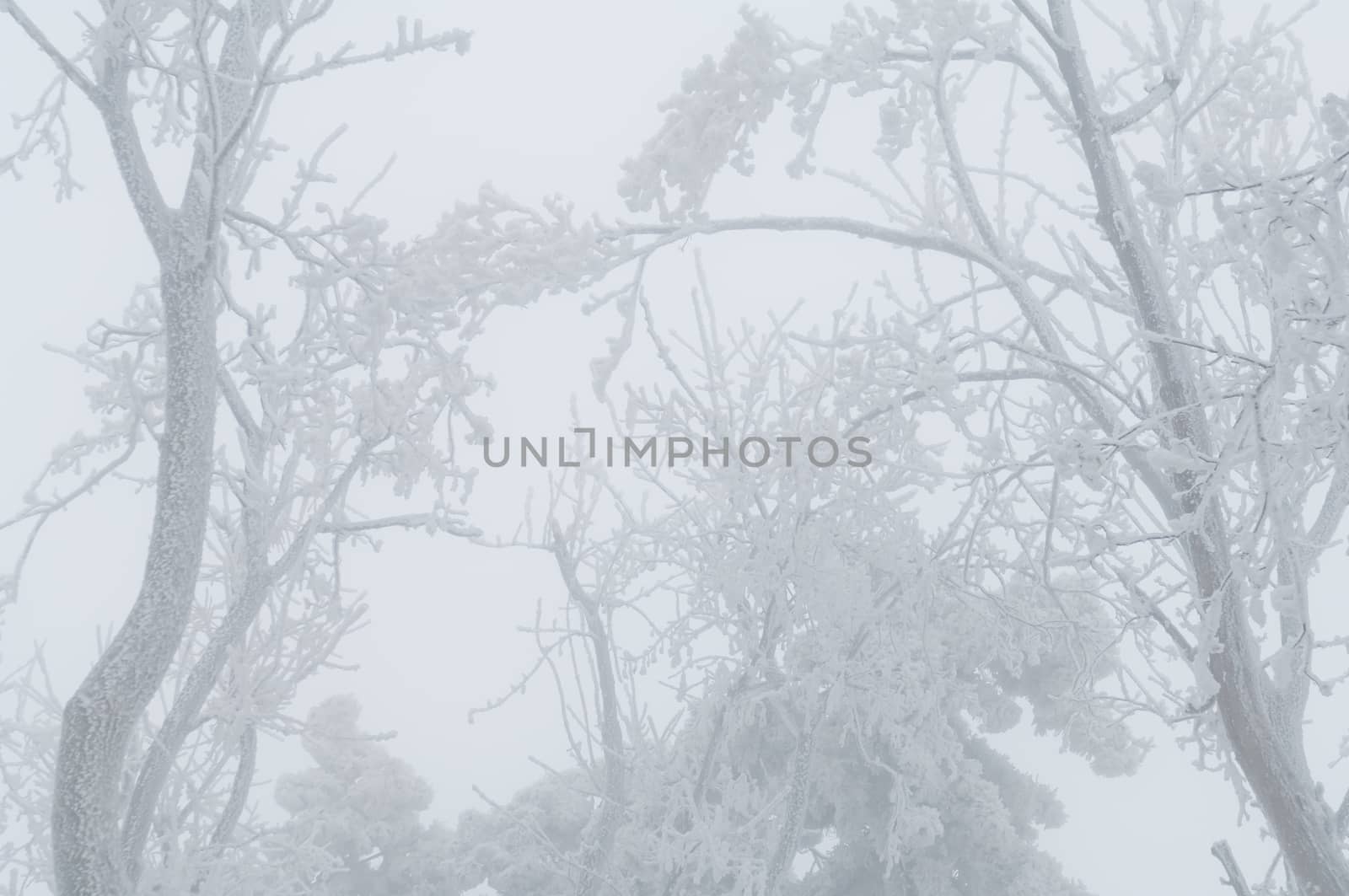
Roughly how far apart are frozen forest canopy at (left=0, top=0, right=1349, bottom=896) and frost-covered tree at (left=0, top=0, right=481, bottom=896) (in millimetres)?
26

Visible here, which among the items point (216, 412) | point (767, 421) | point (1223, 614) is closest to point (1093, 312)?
point (1223, 614)

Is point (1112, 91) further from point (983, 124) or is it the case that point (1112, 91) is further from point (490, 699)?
point (983, 124)

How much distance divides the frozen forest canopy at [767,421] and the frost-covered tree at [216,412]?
1.0 inches

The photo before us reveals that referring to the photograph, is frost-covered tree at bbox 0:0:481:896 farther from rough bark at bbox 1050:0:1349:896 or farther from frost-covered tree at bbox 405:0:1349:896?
rough bark at bbox 1050:0:1349:896

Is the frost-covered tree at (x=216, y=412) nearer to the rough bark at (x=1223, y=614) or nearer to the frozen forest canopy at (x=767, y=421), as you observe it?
the frozen forest canopy at (x=767, y=421)

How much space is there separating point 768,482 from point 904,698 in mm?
1936

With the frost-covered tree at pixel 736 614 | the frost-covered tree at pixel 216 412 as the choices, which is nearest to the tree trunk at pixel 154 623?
the frost-covered tree at pixel 216 412

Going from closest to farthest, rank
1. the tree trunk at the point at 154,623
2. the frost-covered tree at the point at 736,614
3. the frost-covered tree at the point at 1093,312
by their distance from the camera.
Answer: the frost-covered tree at the point at 1093,312 → the tree trunk at the point at 154,623 → the frost-covered tree at the point at 736,614

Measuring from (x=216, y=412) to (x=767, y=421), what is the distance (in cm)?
442

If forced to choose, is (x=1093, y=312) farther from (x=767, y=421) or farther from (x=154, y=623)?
(x=767, y=421)

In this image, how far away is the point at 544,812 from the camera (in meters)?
14.8

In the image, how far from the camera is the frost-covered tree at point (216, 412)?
3.81 m

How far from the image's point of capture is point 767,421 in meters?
7.80

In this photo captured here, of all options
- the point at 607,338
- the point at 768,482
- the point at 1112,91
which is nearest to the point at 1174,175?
the point at 1112,91
